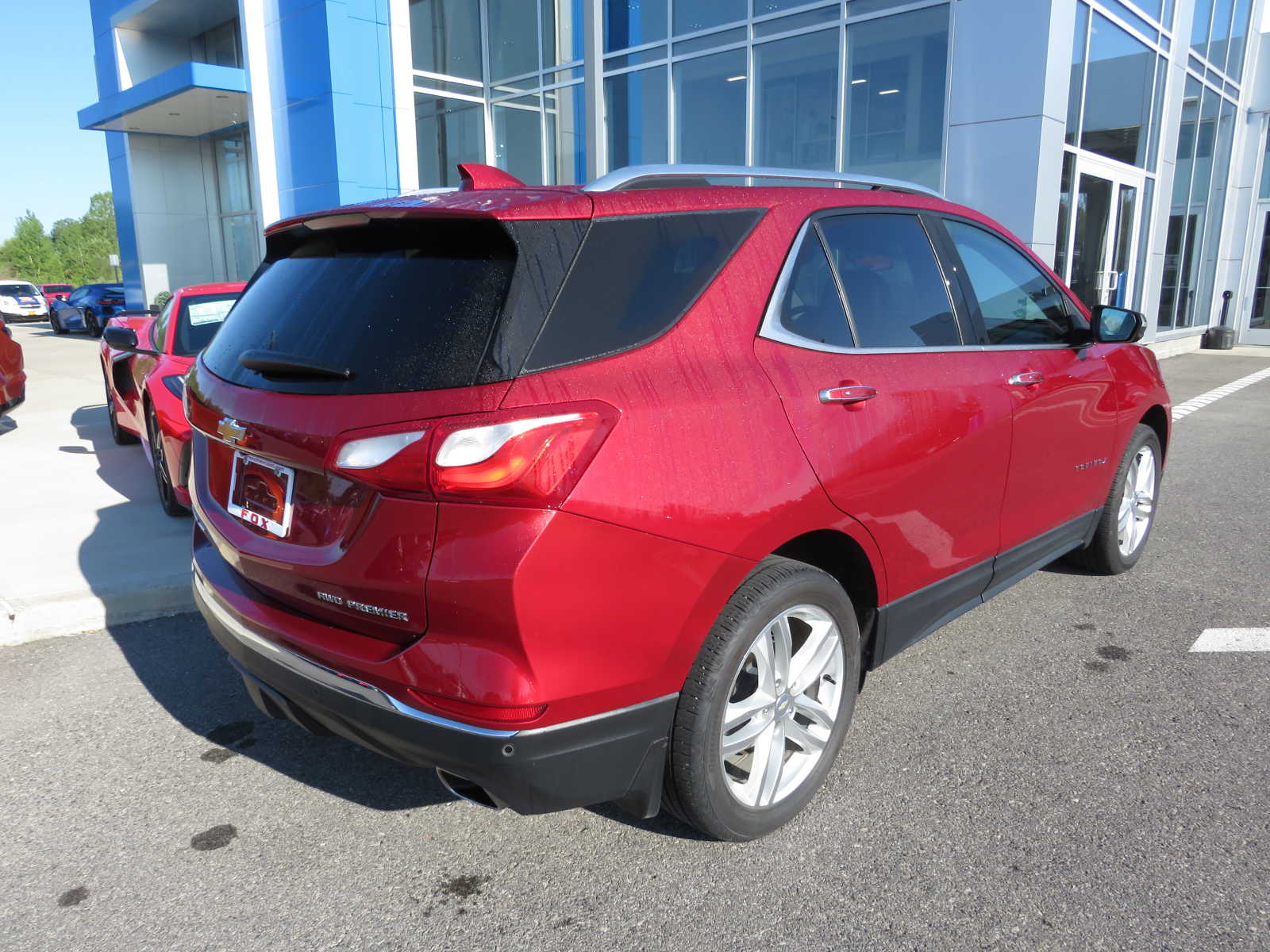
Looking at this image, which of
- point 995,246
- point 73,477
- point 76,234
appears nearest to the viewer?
point 995,246

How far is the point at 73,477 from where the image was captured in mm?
7082

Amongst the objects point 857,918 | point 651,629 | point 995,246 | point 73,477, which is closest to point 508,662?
point 651,629

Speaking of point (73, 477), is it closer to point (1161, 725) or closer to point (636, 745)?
point (636, 745)

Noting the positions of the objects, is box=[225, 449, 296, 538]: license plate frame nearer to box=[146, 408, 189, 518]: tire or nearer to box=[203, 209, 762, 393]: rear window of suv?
box=[203, 209, 762, 393]: rear window of suv

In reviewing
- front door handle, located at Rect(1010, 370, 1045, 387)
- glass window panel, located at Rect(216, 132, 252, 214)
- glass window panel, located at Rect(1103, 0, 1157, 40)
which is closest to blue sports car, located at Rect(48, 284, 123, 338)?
glass window panel, located at Rect(216, 132, 252, 214)

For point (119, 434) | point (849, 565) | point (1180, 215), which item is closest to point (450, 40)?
point (119, 434)

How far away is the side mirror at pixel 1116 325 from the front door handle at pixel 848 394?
1791 mm

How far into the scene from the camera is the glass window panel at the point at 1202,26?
1638 cm

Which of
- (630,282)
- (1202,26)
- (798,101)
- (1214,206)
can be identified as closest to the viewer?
(630,282)

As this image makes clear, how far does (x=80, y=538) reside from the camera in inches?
210

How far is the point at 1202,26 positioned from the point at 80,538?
1948 centimetres

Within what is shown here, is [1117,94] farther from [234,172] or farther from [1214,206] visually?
[234,172]

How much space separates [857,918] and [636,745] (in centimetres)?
69

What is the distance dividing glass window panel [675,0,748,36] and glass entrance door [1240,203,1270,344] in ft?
46.9
